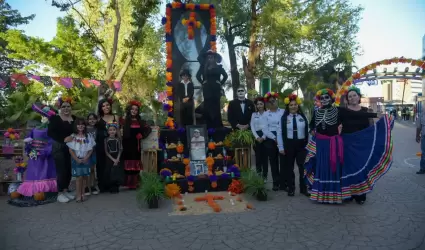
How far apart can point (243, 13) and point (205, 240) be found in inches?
694

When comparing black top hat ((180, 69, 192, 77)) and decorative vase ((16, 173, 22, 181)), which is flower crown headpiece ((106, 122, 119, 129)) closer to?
decorative vase ((16, 173, 22, 181))

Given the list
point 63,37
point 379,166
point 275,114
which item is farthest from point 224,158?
point 63,37

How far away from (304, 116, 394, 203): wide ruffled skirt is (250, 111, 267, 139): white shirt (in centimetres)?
133

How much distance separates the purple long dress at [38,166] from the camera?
19.3 ft

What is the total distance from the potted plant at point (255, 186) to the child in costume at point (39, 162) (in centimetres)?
365

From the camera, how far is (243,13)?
19.3 meters

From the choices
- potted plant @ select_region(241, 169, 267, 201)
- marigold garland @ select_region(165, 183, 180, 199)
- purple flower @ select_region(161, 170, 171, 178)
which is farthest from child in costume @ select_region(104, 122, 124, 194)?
potted plant @ select_region(241, 169, 267, 201)

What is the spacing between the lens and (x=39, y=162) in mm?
5914


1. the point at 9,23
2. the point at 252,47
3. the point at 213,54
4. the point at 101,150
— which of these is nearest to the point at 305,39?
the point at 252,47

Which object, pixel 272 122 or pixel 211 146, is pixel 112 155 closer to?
pixel 211 146

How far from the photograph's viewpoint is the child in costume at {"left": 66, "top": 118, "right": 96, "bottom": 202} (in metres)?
5.73

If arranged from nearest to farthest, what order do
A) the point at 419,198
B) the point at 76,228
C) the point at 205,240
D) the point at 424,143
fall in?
1. the point at 205,240
2. the point at 76,228
3. the point at 419,198
4. the point at 424,143

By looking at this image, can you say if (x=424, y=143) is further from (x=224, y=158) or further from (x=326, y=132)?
(x=224, y=158)

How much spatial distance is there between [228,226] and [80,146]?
3.16m
